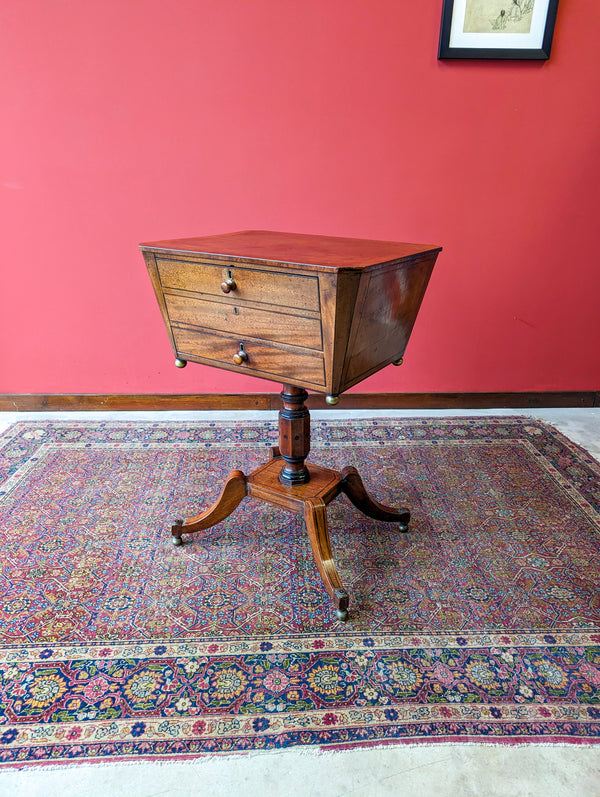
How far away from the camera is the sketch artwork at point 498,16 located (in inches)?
97.6

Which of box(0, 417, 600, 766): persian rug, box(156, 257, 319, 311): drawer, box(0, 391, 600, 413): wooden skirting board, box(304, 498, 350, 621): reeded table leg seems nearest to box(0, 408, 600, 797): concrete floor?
box(0, 417, 600, 766): persian rug

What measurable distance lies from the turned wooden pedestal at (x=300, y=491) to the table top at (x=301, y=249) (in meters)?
0.47

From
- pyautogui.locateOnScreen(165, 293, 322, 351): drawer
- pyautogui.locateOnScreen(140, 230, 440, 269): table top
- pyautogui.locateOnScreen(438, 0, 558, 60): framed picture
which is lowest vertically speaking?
pyautogui.locateOnScreen(165, 293, 322, 351): drawer

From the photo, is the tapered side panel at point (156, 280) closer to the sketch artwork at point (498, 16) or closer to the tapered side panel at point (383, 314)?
the tapered side panel at point (383, 314)

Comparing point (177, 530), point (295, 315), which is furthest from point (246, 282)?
point (177, 530)

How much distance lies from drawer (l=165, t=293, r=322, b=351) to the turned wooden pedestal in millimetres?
329

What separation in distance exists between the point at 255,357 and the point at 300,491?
0.54 m

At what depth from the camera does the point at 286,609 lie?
1.68m

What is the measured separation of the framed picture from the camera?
248 cm

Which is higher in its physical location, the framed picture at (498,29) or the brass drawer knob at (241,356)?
the framed picture at (498,29)

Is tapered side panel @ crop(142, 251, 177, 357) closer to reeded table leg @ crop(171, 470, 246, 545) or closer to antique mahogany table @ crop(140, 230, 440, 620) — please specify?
antique mahogany table @ crop(140, 230, 440, 620)

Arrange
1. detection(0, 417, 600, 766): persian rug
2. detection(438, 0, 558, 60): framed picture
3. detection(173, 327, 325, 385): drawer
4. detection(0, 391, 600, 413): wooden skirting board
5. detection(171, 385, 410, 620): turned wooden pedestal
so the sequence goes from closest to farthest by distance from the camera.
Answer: detection(0, 417, 600, 766): persian rug, detection(173, 327, 325, 385): drawer, detection(171, 385, 410, 620): turned wooden pedestal, detection(438, 0, 558, 60): framed picture, detection(0, 391, 600, 413): wooden skirting board

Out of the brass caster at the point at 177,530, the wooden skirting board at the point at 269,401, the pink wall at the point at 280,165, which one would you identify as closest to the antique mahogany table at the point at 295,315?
the brass caster at the point at 177,530

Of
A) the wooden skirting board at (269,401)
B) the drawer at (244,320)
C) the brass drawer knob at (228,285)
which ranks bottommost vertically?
the wooden skirting board at (269,401)
